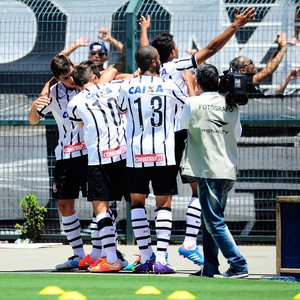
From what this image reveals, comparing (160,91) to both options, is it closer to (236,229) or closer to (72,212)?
(72,212)

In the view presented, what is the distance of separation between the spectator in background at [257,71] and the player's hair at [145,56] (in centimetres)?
389

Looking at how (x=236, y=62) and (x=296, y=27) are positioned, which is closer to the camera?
(x=236, y=62)

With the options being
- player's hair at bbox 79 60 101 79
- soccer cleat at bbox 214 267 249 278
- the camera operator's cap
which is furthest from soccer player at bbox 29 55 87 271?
the camera operator's cap

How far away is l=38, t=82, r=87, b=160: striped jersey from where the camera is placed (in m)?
10.6

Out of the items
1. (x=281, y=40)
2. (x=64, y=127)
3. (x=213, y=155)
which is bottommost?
(x=213, y=155)

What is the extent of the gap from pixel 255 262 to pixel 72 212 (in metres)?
2.17

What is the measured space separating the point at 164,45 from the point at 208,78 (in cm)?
131

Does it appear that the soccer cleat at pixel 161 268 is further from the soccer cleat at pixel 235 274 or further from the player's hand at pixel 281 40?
the player's hand at pixel 281 40

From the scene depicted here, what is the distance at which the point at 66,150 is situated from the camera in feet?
34.8

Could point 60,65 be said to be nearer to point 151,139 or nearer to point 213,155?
point 151,139

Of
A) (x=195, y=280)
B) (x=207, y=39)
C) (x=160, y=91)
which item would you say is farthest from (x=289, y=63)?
(x=195, y=280)

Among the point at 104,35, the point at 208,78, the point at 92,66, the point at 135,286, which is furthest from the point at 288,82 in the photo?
the point at 135,286

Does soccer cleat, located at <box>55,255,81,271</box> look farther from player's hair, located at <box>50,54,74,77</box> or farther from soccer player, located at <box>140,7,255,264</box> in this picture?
player's hair, located at <box>50,54,74,77</box>

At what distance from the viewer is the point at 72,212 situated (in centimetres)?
1081
